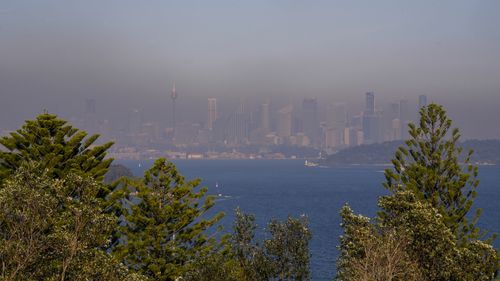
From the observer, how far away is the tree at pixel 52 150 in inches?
1166

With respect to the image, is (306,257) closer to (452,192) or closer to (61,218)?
(452,192)

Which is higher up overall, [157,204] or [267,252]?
[157,204]

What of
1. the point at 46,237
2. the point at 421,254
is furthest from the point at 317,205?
the point at 46,237

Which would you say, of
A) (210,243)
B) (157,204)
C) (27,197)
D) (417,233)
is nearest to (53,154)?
(157,204)

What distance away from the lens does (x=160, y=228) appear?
28.7 m

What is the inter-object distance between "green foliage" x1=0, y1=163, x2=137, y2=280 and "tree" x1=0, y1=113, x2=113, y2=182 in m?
12.9

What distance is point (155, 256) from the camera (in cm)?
2880

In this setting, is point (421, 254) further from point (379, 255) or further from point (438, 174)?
point (438, 174)

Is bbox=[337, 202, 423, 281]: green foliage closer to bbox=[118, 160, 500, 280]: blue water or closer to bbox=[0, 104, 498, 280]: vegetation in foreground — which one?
bbox=[0, 104, 498, 280]: vegetation in foreground

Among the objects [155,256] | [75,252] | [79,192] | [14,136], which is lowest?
[155,256]

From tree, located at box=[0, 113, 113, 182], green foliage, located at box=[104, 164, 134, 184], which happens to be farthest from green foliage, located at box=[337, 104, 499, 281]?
green foliage, located at box=[104, 164, 134, 184]

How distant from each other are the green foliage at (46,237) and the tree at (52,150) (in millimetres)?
12892

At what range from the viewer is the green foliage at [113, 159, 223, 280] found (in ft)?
93.4

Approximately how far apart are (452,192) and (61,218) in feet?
67.2
